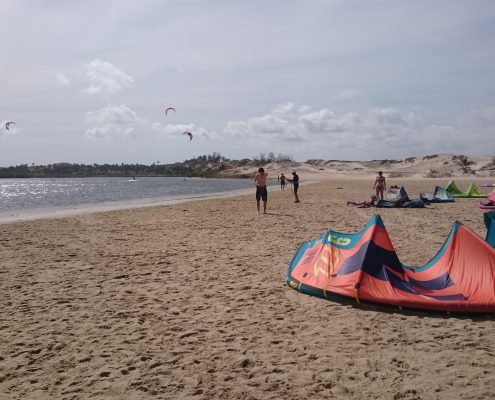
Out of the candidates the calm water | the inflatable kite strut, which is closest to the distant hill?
the calm water

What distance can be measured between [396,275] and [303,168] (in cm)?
10314

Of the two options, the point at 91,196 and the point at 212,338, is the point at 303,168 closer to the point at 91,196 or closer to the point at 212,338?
the point at 91,196

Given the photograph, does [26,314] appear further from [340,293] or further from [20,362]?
[340,293]

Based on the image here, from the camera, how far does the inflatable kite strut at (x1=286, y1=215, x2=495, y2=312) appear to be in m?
4.77

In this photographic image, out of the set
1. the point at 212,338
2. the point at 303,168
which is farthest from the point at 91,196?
the point at 303,168

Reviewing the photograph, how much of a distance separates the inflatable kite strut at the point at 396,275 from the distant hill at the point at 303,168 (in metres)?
66.8

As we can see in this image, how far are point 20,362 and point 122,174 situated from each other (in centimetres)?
18489

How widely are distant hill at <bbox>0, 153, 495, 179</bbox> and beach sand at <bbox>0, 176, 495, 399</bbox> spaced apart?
67.5m

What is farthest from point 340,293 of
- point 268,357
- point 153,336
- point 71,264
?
point 71,264

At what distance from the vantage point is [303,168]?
107125 millimetres

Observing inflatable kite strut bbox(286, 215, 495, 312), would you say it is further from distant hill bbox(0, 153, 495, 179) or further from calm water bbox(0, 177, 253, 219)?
distant hill bbox(0, 153, 495, 179)

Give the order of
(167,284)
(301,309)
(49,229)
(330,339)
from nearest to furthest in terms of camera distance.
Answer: (330,339) → (301,309) → (167,284) → (49,229)

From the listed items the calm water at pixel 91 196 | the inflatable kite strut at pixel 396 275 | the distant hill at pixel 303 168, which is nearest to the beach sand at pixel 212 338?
the inflatable kite strut at pixel 396 275

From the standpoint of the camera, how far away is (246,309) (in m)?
5.02
